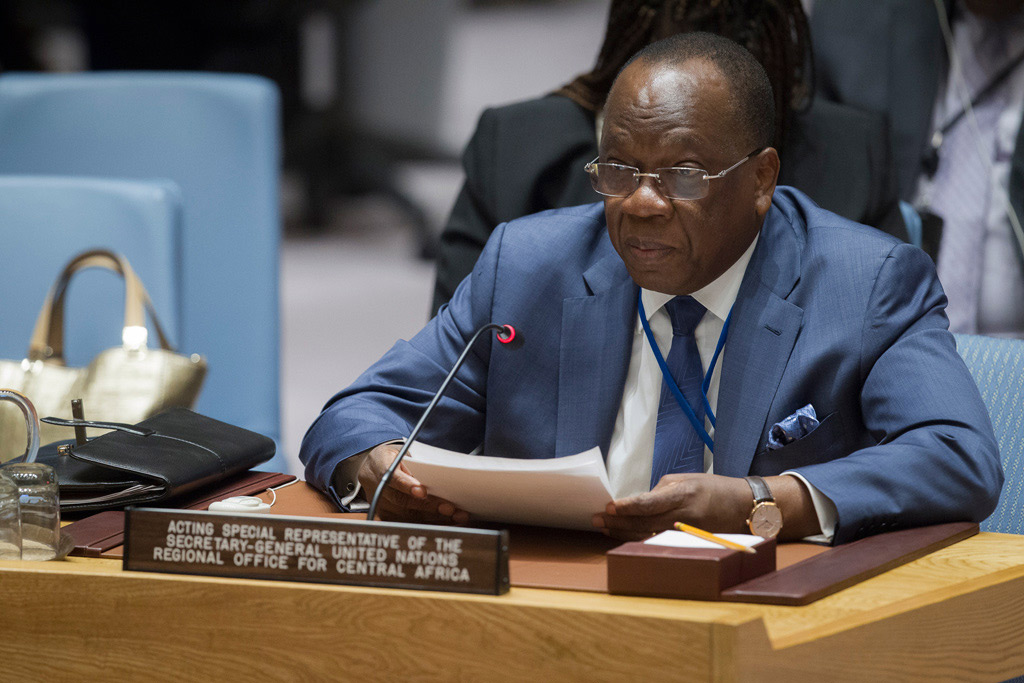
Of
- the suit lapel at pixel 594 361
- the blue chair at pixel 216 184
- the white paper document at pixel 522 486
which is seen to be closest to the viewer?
the white paper document at pixel 522 486

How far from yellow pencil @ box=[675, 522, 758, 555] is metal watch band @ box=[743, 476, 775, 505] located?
0.14 meters

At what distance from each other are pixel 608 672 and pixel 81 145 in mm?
2341

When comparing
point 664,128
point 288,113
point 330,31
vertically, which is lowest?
point 288,113

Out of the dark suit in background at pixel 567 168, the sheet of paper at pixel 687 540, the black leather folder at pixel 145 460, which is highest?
the dark suit in background at pixel 567 168

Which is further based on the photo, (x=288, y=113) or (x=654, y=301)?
(x=288, y=113)

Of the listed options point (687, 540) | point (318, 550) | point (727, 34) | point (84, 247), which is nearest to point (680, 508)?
point (687, 540)

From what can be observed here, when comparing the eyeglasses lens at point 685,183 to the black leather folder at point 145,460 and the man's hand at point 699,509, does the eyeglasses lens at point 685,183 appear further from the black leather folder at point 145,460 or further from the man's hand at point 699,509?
the black leather folder at point 145,460

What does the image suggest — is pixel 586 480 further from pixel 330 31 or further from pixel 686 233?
pixel 330 31

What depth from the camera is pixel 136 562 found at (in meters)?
1.29

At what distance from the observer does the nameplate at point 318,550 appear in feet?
3.88

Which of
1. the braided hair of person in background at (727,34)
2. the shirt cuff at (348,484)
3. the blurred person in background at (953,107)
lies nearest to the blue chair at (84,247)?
the braided hair of person in background at (727,34)

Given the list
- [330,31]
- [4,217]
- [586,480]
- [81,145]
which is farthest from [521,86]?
[586,480]

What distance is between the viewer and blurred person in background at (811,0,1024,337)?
2672 mm

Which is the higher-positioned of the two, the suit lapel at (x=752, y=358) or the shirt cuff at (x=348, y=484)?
the suit lapel at (x=752, y=358)
